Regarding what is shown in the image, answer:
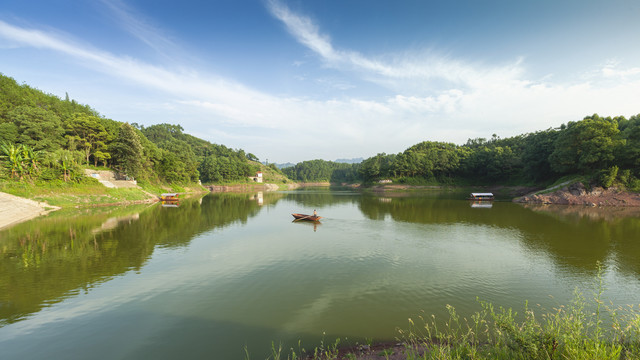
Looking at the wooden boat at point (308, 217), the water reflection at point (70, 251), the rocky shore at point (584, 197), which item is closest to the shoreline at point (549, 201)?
the rocky shore at point (584, 197)

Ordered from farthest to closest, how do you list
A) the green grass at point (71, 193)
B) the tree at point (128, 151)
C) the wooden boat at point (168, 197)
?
the wooden boat at point (168, 197), the tree at point (128, 151), the green grass at point (71, 193)

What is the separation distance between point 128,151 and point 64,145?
1115 centimetres

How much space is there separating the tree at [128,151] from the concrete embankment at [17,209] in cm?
2279

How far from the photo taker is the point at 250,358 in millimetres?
8805

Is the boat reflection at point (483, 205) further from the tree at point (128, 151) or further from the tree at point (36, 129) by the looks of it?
the tree at point (36, 129)

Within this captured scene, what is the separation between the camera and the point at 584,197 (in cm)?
5088

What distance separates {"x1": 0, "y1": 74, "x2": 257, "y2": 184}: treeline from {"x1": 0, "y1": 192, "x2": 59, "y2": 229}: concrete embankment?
6102 mm

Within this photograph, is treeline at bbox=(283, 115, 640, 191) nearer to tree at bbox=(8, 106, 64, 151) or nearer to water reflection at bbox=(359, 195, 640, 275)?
water reflection at bbox=(359, 195, 640, 275)

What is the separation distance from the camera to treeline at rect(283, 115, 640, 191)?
49438 mm

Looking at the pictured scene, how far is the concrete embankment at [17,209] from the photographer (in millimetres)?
31781

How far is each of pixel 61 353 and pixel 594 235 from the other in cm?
4029

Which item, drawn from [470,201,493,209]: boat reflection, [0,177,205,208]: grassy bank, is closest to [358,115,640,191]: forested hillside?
[470,201,493,209]: boat reflection

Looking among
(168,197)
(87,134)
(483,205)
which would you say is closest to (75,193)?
(168,197)

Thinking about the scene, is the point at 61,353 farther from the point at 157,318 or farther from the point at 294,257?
the point at 294,257
